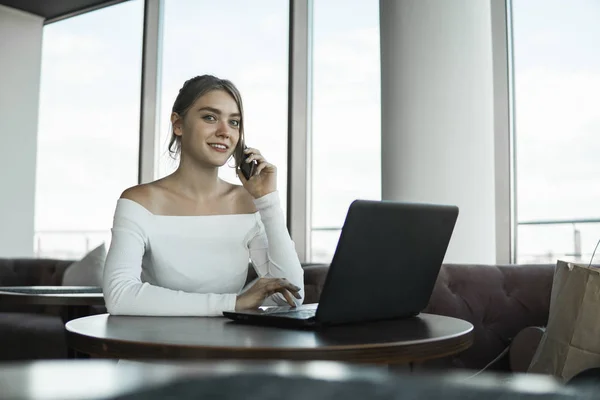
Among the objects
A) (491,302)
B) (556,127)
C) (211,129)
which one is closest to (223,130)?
(211,129)

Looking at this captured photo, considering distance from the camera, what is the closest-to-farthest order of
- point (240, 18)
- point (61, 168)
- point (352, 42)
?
point (352, 42) → point (240, 18) → point (61, 168)

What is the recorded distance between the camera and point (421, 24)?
358cm

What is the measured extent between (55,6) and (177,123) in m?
5.22

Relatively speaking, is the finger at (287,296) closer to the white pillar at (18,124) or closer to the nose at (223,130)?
the nose at (223,130)

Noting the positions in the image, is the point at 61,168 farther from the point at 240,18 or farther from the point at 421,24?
the point at 421,24

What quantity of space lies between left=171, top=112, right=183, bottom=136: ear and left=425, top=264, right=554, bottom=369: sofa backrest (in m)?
1.16

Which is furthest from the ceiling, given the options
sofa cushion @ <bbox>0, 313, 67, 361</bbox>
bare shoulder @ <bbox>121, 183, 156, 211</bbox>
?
bare shoulder @ <bbox>121, 183, 156, 211</bbox>

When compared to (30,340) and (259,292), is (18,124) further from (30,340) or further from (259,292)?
(259,292)

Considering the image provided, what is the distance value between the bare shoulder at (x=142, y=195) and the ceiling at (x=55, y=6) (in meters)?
4.83

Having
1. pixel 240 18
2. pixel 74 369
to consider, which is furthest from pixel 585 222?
pixel 74 369

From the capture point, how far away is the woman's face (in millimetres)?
1960

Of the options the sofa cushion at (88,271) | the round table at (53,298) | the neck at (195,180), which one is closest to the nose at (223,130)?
the neck at (195,180)

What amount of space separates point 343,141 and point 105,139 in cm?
272

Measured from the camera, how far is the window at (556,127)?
3444 mm
